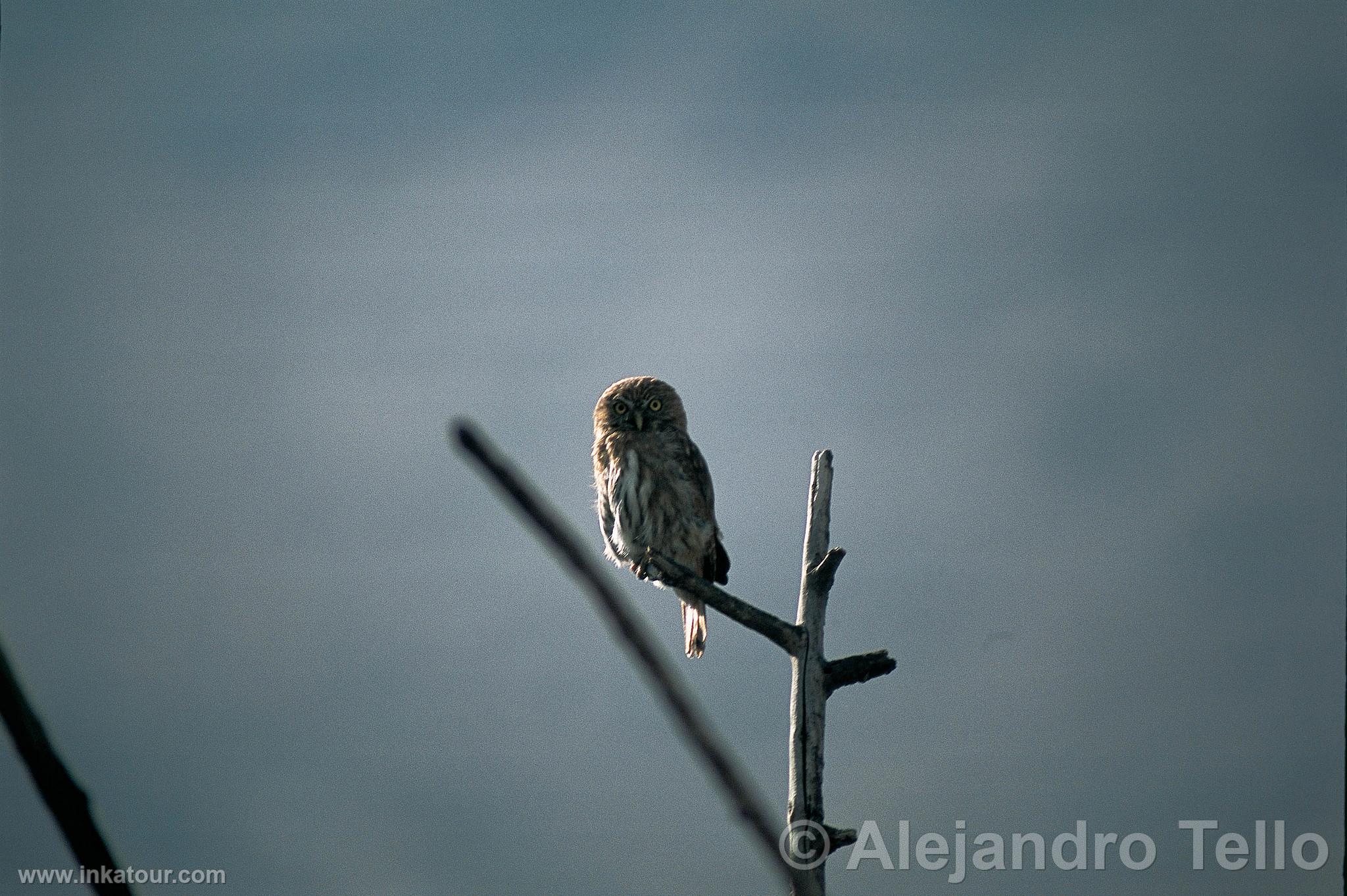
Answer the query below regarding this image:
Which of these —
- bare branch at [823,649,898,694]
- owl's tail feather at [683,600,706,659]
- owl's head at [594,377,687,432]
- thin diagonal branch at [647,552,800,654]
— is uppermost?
owl's head at [594,377,687,432]

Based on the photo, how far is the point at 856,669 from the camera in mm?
2977

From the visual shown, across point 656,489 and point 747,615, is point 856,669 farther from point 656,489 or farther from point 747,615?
point 656,489

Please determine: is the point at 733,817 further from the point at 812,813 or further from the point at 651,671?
the point at 812,813

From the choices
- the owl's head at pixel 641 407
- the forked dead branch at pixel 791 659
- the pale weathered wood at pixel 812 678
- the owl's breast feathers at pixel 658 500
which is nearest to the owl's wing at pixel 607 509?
the owl's breast feathers at pixel 658 500

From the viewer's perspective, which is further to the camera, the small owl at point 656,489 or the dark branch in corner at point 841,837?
the small owl at point 656,489

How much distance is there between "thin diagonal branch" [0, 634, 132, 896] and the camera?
2.22ft

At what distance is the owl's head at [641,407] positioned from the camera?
8.21m

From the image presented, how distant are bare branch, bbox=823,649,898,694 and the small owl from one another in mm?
4506

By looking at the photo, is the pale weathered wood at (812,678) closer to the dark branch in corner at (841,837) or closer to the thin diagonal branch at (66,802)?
the dark branch in corner at (841,837)

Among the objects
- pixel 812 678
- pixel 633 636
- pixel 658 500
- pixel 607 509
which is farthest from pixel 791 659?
pixel 607 509

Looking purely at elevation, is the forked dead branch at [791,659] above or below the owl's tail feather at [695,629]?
above

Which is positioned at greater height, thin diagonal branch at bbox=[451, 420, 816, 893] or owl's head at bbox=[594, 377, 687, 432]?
owl's head at bbox=[594, 377, 687, 432]

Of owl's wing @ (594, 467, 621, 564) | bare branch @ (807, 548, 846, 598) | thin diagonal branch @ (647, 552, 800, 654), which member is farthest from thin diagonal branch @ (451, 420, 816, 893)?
owl's wing @ (594, 467, 621, 564)

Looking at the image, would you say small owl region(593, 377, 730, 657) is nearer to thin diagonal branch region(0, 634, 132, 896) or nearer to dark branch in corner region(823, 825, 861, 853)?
dark branch in corner region(823, 825, 861, 853)
